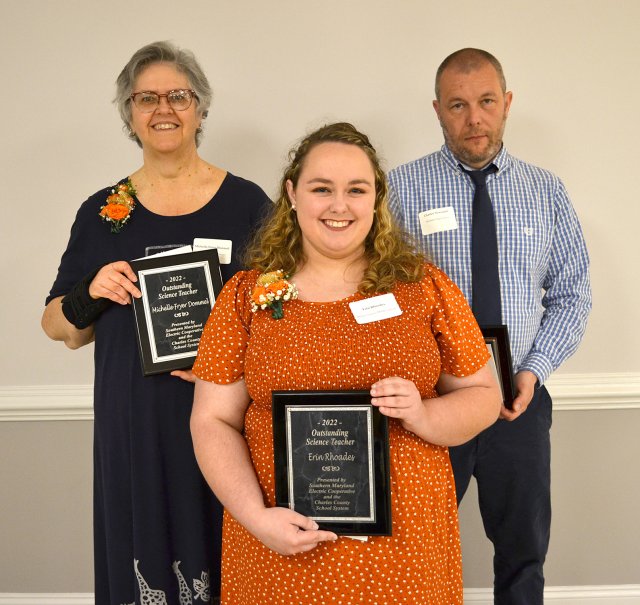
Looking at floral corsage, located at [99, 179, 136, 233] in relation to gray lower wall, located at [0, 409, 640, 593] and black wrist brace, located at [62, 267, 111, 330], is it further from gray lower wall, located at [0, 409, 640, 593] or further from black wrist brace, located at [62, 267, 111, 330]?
gray lower wall, located at [0, 409, 640, 593]

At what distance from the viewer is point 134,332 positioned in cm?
230

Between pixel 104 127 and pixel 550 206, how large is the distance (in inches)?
75.7

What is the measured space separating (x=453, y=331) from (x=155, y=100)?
3.91ft

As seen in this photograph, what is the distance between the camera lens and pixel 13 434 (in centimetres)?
346

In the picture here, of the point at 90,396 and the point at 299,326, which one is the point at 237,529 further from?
the point at 90,396

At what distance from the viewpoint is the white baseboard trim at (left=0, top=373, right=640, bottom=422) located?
128 inches

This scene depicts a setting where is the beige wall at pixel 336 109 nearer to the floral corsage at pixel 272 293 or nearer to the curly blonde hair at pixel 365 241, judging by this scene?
the curly blonde hair at pixel 365 241

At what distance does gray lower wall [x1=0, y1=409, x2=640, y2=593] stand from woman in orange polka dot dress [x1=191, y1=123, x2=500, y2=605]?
1645mm

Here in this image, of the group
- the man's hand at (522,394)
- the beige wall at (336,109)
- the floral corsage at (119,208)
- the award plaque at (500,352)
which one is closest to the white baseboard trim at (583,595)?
the beige wall at (336,109)

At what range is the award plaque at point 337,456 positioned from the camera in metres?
1.67

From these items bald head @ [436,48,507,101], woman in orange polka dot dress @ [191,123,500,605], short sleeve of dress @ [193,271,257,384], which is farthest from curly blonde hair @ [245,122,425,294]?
bald head @ [436,48,507,101]

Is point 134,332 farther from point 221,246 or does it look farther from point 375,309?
point 375,309

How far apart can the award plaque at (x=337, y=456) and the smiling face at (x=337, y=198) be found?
43 centimetres

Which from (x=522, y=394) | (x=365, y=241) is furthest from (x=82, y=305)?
(x=522, y=394)
